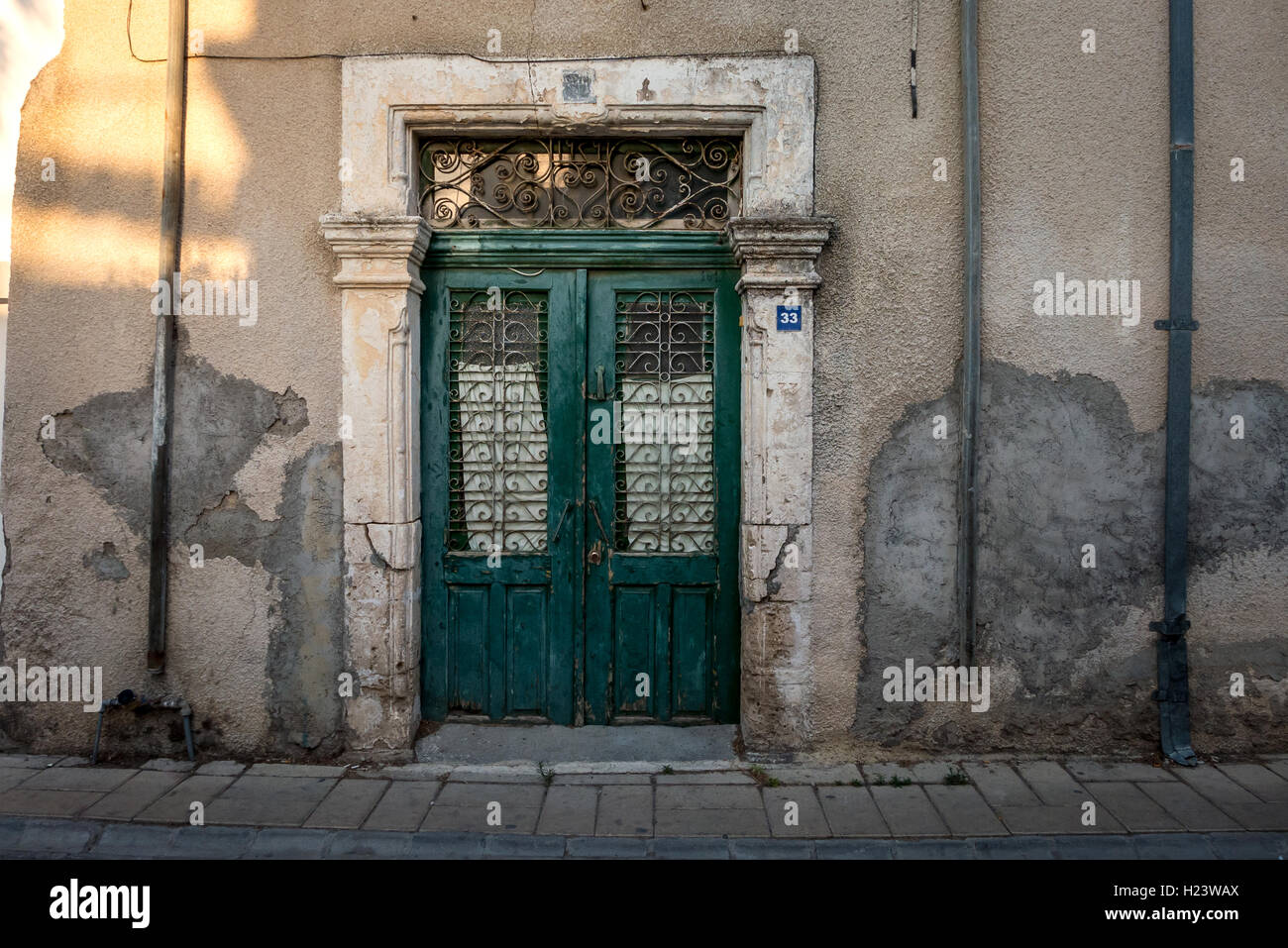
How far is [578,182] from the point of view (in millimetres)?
4301

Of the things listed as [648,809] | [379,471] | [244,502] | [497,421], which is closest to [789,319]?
[497,421]

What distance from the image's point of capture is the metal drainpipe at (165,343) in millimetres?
4012

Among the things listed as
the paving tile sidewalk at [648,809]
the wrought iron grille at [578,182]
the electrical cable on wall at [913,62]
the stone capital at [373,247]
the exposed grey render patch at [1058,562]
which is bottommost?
the paving tile sidewalk at [648,809]

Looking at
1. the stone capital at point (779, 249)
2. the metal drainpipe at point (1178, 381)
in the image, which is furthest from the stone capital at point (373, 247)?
the metal drainpipe at point (1178, 381)

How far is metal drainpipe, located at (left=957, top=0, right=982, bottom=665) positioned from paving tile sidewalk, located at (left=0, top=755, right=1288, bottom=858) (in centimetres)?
90

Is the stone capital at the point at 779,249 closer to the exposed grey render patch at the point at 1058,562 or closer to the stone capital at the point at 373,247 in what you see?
the exposed grey render patch at the point at 1058,562

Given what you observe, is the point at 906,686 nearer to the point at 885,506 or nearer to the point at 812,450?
the point at 885,506

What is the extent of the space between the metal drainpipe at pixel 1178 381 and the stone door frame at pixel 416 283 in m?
1.84

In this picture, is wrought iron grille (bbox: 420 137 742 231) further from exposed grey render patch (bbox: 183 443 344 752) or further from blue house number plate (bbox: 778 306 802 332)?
exposed grey render patch (bbox: 183 443 344 752)

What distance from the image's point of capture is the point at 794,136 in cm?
404

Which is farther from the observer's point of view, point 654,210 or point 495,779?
point 654,210

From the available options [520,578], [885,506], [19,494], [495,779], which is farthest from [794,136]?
[19,494]

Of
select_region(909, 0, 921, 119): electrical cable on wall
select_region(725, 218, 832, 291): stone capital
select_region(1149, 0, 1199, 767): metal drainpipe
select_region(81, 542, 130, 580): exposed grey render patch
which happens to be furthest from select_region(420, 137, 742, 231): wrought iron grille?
select_region(81, 542, 130, 580): exposed grey render patch

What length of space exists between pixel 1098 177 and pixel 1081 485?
5.25ft
